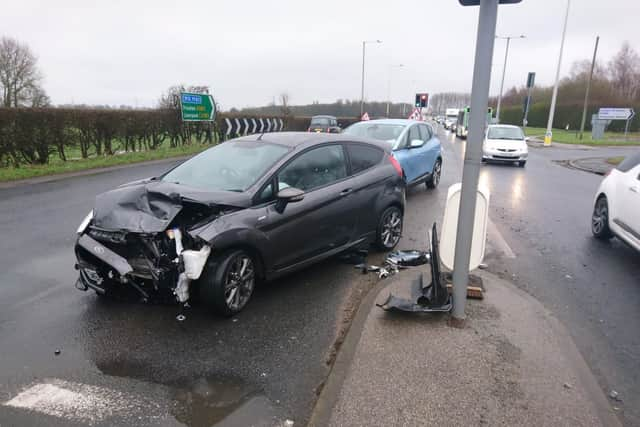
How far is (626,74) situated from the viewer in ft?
188

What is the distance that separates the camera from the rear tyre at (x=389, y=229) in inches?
229

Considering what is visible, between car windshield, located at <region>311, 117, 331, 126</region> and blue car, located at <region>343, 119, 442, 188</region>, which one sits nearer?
blue car, located at <region>343, 119, 442, 188</region>

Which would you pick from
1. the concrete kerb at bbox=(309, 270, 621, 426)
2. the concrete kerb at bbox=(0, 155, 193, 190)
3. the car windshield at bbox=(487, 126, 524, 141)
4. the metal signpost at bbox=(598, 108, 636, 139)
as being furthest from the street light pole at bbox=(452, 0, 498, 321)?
the metal signpost at bbox=(598, 108, 636, 139)

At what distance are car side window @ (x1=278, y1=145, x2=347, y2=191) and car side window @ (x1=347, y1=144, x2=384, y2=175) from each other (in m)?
0.17

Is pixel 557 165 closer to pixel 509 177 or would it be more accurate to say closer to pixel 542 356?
pixel 509 177

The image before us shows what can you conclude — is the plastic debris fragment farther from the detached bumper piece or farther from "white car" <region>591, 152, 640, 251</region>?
"white car" <region>591, 152, 640, 251</region>

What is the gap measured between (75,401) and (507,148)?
17.1 m

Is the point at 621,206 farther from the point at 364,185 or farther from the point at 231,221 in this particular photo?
the point at 231,221

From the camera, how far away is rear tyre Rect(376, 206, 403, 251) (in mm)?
5812

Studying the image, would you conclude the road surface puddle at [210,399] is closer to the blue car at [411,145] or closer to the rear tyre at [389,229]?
the rear tyre at [389,229]

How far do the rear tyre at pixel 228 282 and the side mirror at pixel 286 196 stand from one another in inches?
23.3

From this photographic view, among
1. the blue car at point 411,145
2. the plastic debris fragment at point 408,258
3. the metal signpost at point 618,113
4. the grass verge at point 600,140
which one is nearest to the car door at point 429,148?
the blue car at point 411,145

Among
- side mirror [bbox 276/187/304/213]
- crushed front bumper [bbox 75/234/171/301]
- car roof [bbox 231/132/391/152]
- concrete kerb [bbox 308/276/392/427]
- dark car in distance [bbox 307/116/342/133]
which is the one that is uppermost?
car roof [bbox 231/132/391/152]

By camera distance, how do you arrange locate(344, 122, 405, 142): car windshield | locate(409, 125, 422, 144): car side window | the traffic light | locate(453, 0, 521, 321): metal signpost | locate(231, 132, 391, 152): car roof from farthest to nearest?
1. the traffic light
2. locate(409, 125, 422, 144): car side window
3. locate(344, 122, 405, 142): car windshield
4. locate(231, 132, 391, 152): car roof
5. locate(453, 0, 521, 321): metal signpost
